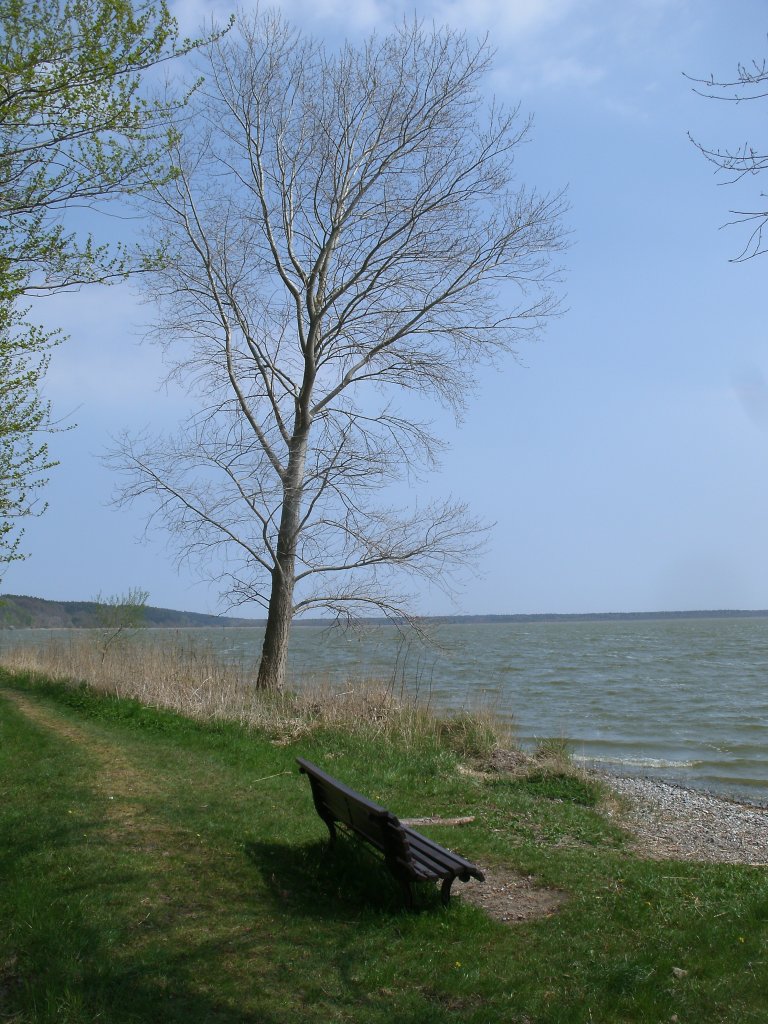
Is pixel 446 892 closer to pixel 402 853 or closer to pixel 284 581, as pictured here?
pixel 402 853

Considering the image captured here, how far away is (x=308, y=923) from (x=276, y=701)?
883 cm

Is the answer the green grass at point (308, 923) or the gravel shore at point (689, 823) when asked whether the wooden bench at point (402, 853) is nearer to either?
the green grass at point (308, 923)

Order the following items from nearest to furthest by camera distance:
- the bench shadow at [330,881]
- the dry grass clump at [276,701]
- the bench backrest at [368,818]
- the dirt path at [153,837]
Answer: the bench backrest at [368,818] → the bench shadow at [330,881] → the dirt path at [153,837] → the dry grass clump at [276,701]

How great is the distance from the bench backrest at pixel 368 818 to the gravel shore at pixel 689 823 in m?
3.16

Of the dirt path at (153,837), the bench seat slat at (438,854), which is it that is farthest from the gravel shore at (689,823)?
the bench seat slat at (438,854)

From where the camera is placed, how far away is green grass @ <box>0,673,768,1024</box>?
4.13m

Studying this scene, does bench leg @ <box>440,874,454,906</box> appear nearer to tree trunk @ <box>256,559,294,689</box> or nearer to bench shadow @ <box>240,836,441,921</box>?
bench shadow @ <box>240,836,441,921</box>

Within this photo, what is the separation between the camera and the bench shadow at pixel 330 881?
5.59 meters

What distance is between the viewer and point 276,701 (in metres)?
14.0

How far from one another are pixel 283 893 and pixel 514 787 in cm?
522

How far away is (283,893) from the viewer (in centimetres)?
582

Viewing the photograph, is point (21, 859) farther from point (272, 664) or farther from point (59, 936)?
point (272, 664)

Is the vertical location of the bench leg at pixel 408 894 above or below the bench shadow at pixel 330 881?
above

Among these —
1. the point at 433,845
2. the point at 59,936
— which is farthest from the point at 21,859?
the point at 433,845
